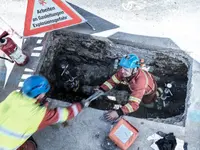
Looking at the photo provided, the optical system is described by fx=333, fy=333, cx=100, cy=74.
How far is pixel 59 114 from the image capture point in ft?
14.8

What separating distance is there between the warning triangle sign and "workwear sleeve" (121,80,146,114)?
1354 millimetres

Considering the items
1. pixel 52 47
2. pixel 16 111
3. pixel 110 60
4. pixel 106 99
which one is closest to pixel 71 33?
pixel 52 47

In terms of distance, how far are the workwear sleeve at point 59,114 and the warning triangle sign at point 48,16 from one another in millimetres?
1388

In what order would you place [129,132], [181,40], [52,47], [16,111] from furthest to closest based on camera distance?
[52,47] → [181,40] → [129,132] → [16,111]

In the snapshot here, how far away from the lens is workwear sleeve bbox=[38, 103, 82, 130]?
438 cm

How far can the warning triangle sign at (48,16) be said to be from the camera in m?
Result: 4.89

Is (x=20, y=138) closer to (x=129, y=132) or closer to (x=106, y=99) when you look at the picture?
(x=129, y=132)

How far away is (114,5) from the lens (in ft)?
20.3

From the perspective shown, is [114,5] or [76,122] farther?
[114,5]

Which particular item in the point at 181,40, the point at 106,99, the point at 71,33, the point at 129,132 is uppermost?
the point at 181,40

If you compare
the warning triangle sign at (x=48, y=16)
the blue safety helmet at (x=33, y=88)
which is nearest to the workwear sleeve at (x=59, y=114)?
the blue safety helmet at (x=33, y=88)

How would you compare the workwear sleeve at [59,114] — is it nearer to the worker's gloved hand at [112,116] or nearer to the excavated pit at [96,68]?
the worker's gloved hand at [112,116]

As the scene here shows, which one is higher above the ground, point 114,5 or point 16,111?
point 114,5

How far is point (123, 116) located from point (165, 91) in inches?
57.1
